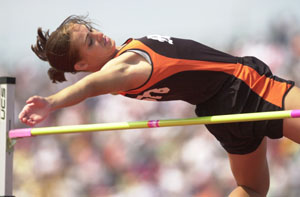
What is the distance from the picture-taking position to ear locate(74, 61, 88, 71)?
1.70m

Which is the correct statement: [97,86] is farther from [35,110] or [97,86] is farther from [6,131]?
[6,131]

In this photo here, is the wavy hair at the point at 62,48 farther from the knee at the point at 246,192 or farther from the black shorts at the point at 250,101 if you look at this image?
the knee at the point at 246,192

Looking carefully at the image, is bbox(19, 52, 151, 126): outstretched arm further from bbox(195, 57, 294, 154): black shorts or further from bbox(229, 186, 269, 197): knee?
bbox(229, 186, 269, 197): knee

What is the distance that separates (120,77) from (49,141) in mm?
1882

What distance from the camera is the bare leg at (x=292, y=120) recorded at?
5.25ft

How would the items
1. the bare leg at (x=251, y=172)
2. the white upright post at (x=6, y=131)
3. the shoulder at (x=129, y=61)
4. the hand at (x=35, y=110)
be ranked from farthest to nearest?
the bare leg at (x=251, y=172)
the white upright post at (x=6, y=131)
the shoulder at (x=129, y=61)
the hand at (x=35, y=110)

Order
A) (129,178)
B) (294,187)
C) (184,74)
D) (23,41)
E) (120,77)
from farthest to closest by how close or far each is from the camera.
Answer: (23,41) < (129,178) < (294,187) < (184,74) < (120,77)

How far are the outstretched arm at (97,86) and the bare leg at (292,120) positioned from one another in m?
0.46

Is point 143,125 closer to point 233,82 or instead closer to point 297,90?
point 233,82

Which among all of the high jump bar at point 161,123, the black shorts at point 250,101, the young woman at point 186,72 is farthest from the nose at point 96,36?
the black shorts at point 250,101

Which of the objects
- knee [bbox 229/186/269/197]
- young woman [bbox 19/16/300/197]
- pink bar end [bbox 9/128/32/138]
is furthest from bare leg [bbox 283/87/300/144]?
pink bar end [bbox 9/128/32/138]

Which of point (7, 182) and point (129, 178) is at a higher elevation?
point (7, 182)

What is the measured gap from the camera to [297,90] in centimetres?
164

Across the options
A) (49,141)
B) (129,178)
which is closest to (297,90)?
(129,178)
